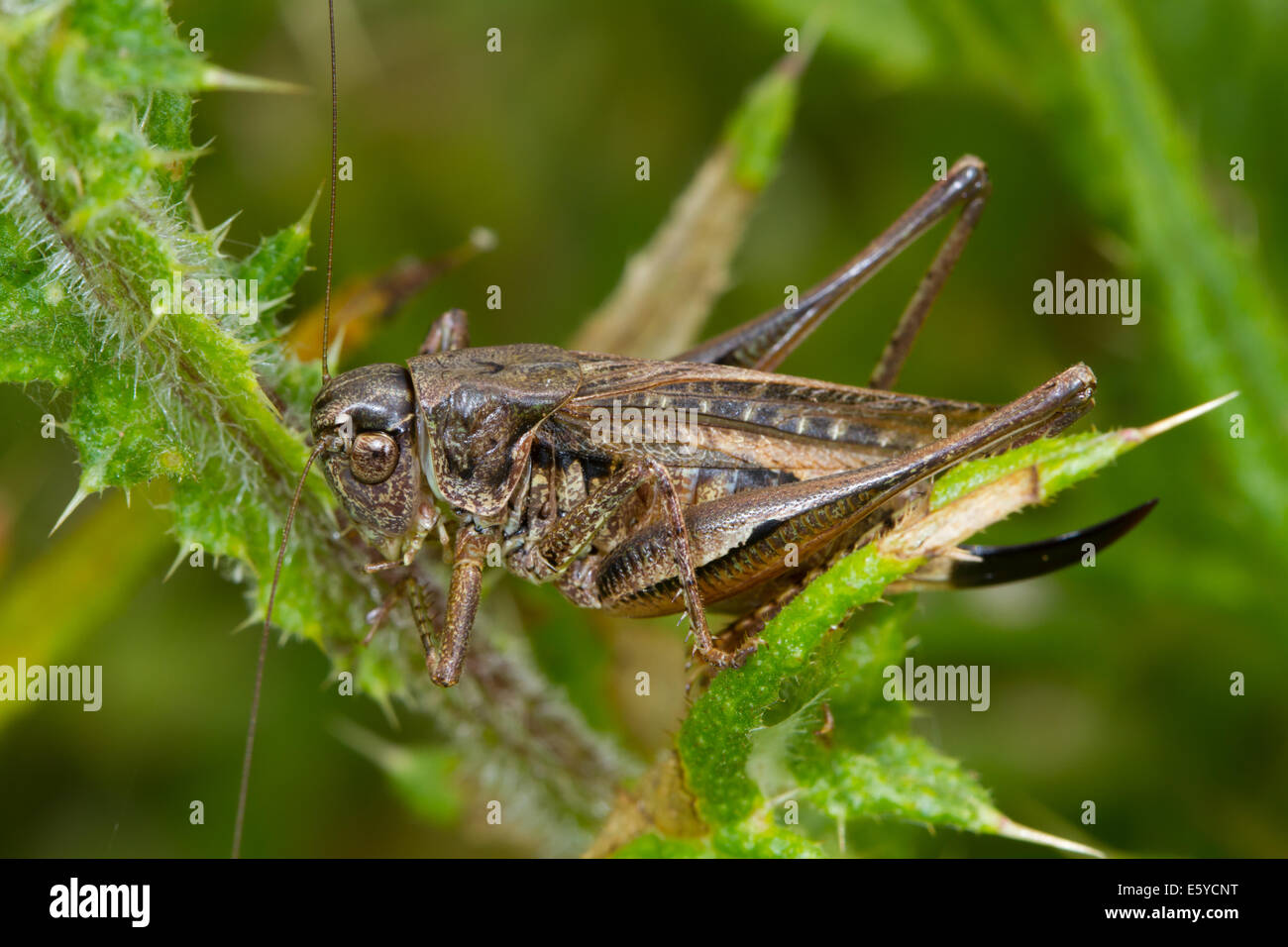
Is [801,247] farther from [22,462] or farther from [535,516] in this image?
[22,462]

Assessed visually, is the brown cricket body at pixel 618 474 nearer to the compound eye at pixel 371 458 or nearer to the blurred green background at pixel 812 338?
the compound eye at pixel 371 458

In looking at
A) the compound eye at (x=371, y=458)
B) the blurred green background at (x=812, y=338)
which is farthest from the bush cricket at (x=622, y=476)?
the blurred green background at (x=812, y=338)

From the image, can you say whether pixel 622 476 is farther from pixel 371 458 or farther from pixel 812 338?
pixel 812 338

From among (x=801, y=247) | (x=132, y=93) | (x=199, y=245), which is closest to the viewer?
(x=132, y=93)

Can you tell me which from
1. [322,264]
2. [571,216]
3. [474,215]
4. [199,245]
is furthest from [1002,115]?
[199,245]

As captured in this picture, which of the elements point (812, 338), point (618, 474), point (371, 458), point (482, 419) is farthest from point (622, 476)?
point (812, 338)

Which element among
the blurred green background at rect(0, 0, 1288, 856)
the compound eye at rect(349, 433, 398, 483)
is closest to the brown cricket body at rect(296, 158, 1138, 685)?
the compound eye at rect(349, 433, 398, 483)

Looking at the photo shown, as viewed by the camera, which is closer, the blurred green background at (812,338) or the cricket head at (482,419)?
the cricket head at (482,419)

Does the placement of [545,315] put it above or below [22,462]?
above
